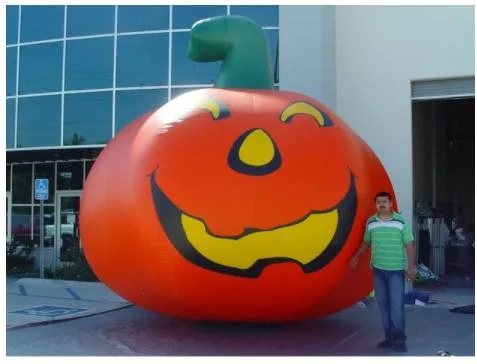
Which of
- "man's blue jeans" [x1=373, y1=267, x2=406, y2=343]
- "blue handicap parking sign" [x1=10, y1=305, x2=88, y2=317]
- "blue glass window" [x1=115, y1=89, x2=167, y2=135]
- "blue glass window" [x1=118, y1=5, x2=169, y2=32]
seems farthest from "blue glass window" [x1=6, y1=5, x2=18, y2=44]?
"man's blue jeans" [x1=373, y1=267, x2=406, y2=343]

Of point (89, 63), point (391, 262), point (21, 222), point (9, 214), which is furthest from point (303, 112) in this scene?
point (9, 214)

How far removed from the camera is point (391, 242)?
19.4 feet

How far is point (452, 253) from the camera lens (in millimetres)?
12555

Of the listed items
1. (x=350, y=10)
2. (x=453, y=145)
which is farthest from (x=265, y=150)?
(x=453, y=145)

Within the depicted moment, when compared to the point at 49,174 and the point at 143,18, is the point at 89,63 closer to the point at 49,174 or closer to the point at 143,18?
the point at 143,18

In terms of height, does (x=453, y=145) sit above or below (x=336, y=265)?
above

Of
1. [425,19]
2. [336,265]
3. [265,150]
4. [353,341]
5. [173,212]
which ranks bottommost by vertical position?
[353,341]

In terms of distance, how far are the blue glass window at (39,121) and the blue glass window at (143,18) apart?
2336 mm

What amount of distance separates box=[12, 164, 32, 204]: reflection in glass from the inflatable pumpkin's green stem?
1079 centimetres

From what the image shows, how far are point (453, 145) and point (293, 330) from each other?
45.2 feet

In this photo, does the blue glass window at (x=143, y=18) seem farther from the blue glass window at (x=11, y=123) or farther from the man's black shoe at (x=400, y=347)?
the man's black shoe at (x=400, y=347)

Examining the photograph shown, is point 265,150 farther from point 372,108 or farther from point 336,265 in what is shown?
point 372,108

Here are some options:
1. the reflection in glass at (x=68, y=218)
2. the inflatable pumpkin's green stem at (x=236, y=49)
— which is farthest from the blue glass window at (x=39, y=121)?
the inflatable pumpkin's green stem at (x=236, y=49)
